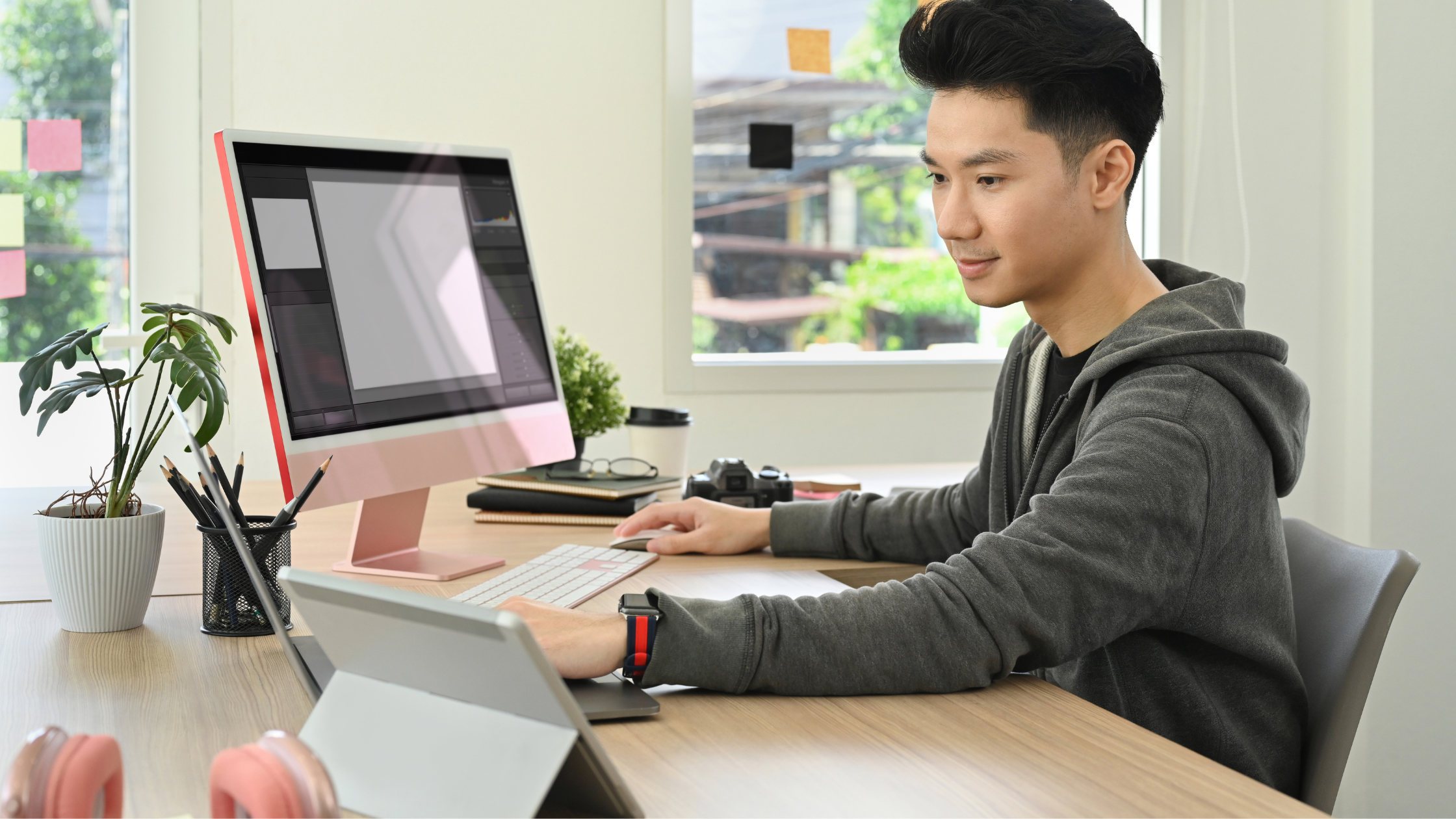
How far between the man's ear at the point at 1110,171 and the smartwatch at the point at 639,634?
0.65 m

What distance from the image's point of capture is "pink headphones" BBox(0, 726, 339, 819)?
0.53 m

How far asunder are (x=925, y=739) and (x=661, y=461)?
1234mm

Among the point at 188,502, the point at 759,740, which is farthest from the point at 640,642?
the point at 188,502

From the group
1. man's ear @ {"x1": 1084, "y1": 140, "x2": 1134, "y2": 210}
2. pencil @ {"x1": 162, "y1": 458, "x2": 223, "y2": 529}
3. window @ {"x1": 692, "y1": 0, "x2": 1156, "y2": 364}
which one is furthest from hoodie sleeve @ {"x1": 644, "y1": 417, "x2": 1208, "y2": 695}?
window @ {"x1": 692, "y1": 0, "x2": 1156, "y2": 364}

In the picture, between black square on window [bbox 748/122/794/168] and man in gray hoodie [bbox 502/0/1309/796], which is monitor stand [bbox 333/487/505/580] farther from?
black square on window [bbox 748/122/794/168]

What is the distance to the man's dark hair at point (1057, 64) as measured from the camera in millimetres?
1155

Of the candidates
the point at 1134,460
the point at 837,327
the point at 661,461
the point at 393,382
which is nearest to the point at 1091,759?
the point at 1134,460

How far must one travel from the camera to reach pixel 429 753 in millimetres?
671

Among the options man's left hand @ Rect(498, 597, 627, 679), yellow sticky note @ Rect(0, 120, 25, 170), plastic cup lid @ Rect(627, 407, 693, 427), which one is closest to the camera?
man's left hand @ Rect(498, 597, 627, 679)

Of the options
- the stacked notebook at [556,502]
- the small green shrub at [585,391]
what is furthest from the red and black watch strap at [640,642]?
the small green shrub at [585,391]

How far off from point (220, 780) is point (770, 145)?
7.72 ft

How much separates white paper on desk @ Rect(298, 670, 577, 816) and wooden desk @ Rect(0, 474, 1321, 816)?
83mm

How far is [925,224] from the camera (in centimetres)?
289

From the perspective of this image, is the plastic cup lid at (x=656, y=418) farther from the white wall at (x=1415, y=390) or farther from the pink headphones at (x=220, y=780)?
the white wall at (x=1415, y=390)
